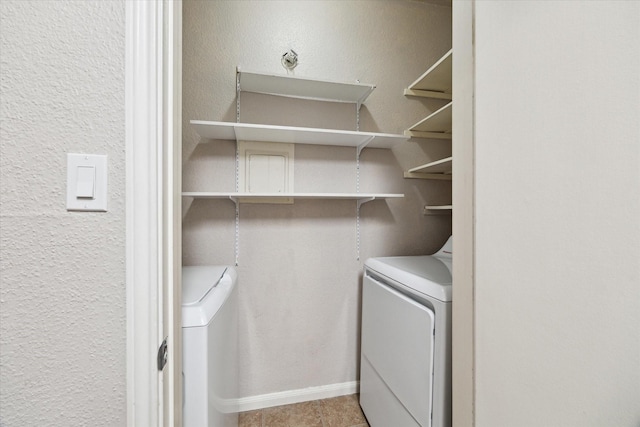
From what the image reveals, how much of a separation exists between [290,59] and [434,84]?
2.86 ft

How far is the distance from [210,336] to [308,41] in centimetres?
175

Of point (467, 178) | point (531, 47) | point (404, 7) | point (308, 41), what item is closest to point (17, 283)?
point (467, 178)

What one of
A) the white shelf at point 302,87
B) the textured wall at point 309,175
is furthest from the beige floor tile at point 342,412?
the white shelf at point 302,87

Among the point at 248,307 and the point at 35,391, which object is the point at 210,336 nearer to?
the point at 35,391

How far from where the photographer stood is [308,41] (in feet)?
5.72

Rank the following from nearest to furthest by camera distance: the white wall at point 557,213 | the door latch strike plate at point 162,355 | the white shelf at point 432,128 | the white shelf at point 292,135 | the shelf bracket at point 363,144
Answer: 1. the white wall at point 557,213
2. the door latch strike plate at point 162,355
3. the white shelf at point 292,135
4. the white shelf at point 432,128
5. the shelf bracket at point 363,144

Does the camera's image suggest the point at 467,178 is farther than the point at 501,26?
Yes

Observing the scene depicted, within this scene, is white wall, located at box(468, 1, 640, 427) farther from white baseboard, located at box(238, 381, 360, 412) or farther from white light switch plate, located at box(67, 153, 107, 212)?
white baseboard, located at box(238, 381, 360, 412)

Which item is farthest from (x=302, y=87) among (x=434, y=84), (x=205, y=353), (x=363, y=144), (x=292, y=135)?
(x=205, y=353)

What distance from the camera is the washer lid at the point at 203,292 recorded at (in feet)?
2.74

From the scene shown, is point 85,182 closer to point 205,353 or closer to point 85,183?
point 85,183

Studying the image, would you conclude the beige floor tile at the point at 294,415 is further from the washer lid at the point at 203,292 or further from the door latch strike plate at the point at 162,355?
the door latch strike plate at the point at 162,355

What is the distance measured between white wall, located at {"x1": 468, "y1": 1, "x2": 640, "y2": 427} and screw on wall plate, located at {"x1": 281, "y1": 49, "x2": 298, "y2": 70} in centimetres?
111

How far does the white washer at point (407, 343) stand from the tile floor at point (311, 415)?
91 millimetres
